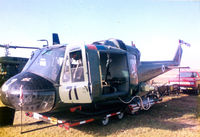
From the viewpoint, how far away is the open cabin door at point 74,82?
4.29m

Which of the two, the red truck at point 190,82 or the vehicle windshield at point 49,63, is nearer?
the vehicle windshield at point 49,63

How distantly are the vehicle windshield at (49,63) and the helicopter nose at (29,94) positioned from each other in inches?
10.9

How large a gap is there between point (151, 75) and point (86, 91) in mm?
4929

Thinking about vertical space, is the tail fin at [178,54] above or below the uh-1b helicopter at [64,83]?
above

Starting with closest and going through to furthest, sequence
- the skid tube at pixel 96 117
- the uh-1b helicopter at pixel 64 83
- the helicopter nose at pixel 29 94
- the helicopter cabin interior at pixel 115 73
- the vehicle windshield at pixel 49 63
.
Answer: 1. the helicopter nose at pixel 29 94
2. the uh-1b helicopter at pixel 64 83
3. the skid tube at pixel 96 117
4. the vehicle windshield at pixel 49 63
5. the helicopter cabin interior at pixel 115 73

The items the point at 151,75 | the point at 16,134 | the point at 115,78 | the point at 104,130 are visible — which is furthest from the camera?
the point at 151,75

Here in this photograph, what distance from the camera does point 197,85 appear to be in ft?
38.2

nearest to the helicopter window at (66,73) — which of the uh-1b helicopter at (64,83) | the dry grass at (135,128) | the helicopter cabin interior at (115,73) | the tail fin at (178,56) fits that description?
the uh-1b helicopter at (64,83)

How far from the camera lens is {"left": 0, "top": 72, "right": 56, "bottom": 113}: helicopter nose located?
407 cm

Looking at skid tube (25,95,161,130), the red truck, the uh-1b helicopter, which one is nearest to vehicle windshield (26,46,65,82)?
the uh-1b helicopter

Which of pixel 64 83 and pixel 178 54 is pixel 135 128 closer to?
pixel 64 83

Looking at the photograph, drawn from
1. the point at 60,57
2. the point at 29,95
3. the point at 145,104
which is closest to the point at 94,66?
the point at 60,57

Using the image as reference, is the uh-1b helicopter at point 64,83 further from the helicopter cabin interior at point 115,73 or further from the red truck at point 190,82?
the red truck at point 190,82

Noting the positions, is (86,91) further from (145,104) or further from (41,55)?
(145,104)
